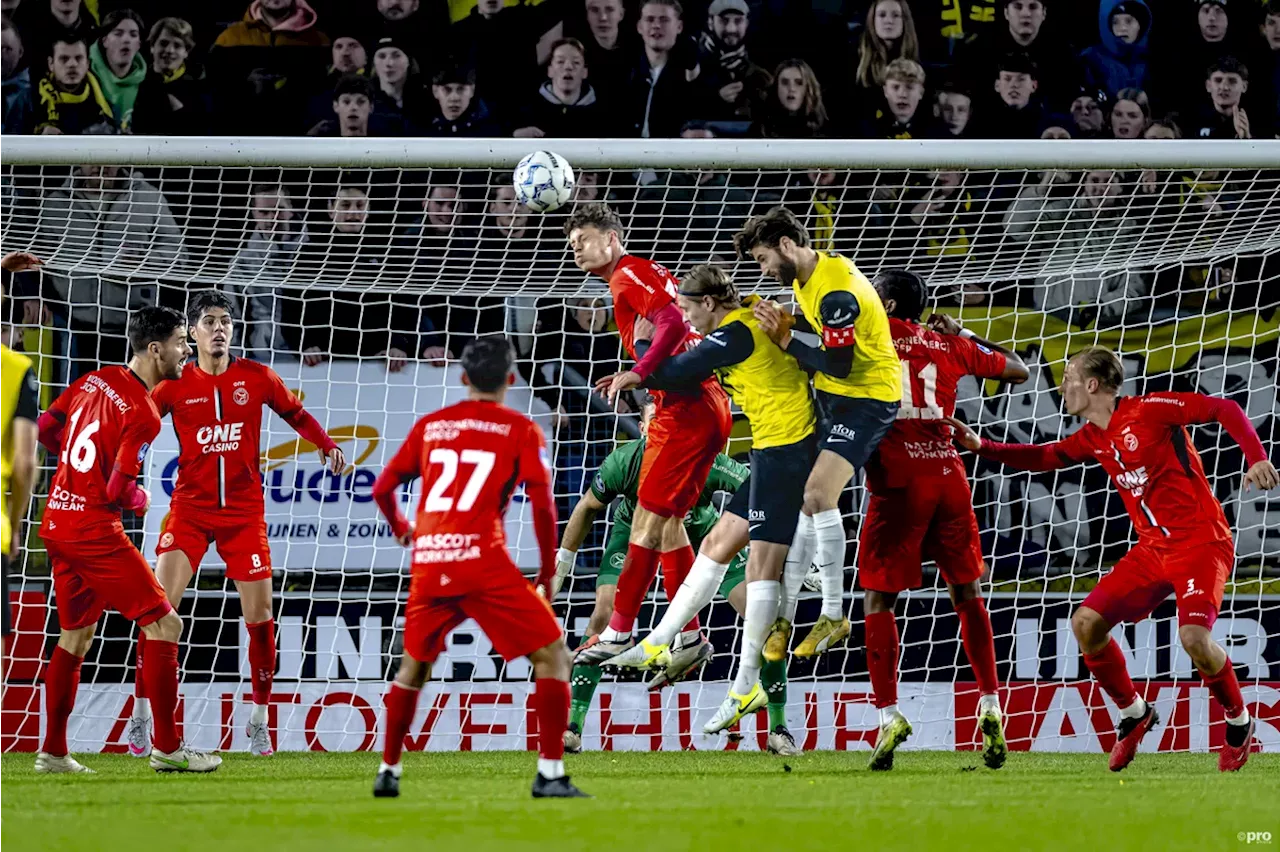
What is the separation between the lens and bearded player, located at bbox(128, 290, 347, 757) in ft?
26.1

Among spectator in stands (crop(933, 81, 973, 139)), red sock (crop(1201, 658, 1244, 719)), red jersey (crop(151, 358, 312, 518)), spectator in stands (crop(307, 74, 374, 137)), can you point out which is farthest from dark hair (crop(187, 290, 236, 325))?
spectator in stands (crop(933, 81, 973, 139))

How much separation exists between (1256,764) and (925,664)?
2.05 metres

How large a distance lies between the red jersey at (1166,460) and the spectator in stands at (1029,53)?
4916 millimetres

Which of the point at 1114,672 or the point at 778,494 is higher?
the point at 778,494

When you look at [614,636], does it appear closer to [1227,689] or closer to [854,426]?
[854,426]

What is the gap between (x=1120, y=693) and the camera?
23.7 ft

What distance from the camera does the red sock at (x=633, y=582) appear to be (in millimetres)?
7219

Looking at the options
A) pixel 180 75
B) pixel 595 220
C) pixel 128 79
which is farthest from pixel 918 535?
pixel 128 79

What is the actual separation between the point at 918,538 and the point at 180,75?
22.2ft

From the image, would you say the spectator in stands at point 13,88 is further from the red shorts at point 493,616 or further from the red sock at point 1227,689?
the red sock at point 1227,689

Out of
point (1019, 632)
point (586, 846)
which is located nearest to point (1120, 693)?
point (1019, 632)

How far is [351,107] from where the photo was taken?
425 inches

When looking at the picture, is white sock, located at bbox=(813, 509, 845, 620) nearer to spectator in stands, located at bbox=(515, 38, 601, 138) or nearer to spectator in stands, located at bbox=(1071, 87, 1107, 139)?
spectator in stands, located at bbox=(515, 38, 601, 138)

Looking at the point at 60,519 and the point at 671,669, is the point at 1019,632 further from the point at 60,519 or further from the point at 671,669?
the point at 60,519
